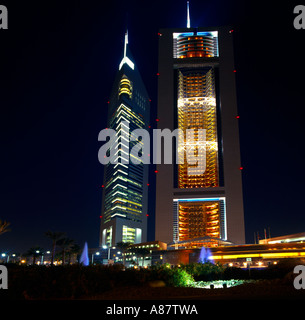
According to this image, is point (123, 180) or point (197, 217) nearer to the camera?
point (197, 217)

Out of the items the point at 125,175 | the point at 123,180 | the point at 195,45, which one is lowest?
the point at 123,180

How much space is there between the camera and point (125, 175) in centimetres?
16712

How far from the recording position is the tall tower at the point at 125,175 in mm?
157875

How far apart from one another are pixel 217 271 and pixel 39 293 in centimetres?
1272

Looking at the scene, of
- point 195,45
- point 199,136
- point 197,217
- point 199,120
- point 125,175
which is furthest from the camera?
point 125,175

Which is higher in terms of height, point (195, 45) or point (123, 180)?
point (195, 45)

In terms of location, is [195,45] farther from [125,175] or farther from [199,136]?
[125,175]

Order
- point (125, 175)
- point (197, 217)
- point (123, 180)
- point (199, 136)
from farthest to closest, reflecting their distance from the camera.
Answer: point (125, 175)
point (123, 180)
point (199, 136)
point (197, 217)

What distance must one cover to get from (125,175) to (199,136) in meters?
66.1

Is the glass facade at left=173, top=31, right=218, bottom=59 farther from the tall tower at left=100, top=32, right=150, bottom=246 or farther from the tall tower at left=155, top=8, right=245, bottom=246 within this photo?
the tall tower at left=100, top=32, right=150, bottom=246

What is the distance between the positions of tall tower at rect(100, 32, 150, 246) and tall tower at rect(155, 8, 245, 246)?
178 feet

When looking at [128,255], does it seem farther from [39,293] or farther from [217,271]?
[39,293]

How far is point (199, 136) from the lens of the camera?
11206cm

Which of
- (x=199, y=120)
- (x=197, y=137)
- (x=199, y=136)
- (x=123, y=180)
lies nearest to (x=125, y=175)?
(x=123, y=180)
